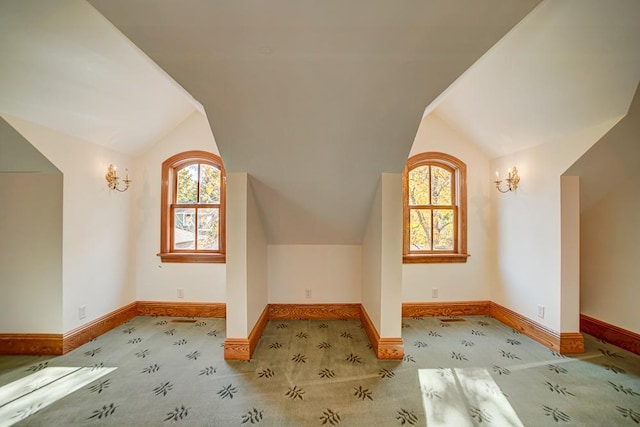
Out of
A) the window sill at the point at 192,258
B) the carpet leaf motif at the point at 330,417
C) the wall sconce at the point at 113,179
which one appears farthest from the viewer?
the window sill at the point at 192,258

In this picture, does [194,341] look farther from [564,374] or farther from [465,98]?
[465,98]

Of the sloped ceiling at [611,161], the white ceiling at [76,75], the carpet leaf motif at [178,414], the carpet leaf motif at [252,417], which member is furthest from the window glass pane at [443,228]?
the white ceiling at [76,75]

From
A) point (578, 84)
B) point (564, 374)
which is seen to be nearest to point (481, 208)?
point (578, 84)

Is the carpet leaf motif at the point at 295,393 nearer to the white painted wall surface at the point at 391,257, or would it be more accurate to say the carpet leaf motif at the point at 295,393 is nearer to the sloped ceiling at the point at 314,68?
the white painted wall surface at the point at 391,257

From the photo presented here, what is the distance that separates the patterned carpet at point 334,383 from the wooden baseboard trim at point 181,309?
45 centimetres

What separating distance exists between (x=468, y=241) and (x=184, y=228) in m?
3.91

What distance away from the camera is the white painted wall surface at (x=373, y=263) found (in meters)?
2.33

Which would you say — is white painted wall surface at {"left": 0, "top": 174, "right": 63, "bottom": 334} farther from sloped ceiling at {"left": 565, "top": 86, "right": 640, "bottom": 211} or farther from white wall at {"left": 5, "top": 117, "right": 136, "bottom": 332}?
sloped ceiling at {"left": 565, "top": 86, "right": 640, "bottom": 211}

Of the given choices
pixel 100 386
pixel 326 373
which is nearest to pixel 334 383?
pixel 326 373

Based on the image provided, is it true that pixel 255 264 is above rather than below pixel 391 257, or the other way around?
below

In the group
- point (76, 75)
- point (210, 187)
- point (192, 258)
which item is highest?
point (76, 75)

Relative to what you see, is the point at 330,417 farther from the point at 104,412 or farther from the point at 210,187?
the point at 210,187

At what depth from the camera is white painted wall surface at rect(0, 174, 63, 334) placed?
7.52 ft

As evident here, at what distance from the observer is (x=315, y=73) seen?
61.1 inches
